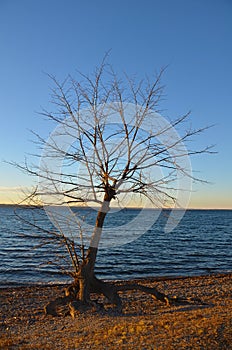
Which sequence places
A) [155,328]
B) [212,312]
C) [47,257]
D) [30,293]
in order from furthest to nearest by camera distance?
1. [47,257]
2. [30,293]
3. [212,312]
4. [155,328]

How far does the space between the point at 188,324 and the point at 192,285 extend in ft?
35.5

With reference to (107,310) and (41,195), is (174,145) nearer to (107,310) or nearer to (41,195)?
(41,195)

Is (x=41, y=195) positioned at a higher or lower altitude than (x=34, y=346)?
→ higher

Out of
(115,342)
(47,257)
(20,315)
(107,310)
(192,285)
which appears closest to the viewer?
(115,342)

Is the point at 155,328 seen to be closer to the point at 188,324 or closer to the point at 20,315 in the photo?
the point at 188,324

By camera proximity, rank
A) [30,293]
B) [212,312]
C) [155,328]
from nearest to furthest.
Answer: [155,328] < [212,312] < [30,293]

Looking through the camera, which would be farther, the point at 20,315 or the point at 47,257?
the point at 47,257

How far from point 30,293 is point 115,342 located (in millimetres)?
10651

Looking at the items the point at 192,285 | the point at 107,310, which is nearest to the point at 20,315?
the point at 107,310

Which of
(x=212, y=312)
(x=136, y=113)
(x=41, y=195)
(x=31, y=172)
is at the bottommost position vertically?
(x=212, y=312)

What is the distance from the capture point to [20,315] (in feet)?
37.4

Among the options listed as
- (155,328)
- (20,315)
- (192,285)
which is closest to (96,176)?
(155,328)

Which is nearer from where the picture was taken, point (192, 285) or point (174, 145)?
point (174, 145)

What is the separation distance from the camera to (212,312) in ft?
28.1
